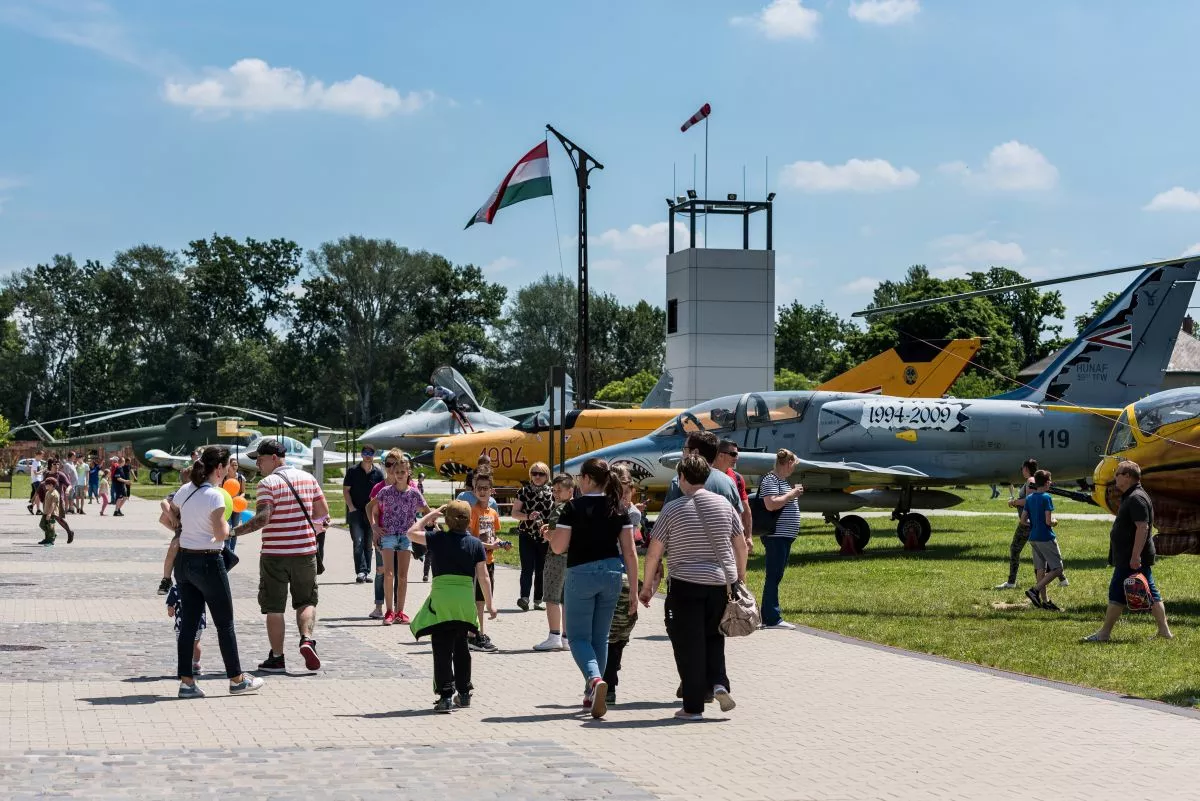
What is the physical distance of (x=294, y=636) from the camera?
502 inches

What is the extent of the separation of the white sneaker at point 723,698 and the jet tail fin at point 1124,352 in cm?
1684

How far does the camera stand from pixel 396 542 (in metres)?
13.7

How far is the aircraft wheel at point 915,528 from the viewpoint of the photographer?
2336 cm

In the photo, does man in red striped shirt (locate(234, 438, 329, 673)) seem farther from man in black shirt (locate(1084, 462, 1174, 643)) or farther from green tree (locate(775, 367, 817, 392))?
green tree (locate(775, 367, 817, 392))

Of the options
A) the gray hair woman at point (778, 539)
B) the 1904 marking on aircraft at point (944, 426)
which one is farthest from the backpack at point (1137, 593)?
the 1904 marking on aircraft at point (944, 426)

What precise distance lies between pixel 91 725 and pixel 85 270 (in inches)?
4279

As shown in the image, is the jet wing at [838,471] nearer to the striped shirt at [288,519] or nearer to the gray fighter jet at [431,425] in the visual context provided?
the striped shirt at [288,519]

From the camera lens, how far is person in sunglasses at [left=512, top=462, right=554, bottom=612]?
13672 mm

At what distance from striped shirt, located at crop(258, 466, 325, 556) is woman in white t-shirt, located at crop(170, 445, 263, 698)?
27.4 inches

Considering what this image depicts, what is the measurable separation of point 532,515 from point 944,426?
482 inches

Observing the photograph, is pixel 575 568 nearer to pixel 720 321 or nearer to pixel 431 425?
pixel 720 321

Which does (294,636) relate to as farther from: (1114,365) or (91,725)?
(1114,365)

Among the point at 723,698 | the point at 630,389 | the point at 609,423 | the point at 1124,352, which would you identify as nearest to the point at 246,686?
the point at 723,698

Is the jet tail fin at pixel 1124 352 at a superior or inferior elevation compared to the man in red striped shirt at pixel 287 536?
superior
